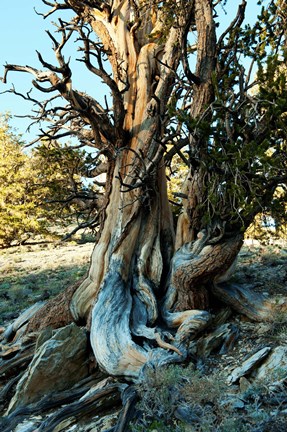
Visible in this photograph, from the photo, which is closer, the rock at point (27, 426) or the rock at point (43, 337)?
the rock at point (27, 426)

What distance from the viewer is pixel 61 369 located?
5223 millimetres

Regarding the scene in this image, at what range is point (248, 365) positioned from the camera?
4.36m

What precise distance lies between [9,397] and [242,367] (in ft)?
9.68

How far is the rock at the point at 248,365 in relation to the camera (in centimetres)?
427

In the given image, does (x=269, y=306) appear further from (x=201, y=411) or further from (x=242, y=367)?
(x=201, y=411)

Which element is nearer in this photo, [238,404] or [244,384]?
[238,404]

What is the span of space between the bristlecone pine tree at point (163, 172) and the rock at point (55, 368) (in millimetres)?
310

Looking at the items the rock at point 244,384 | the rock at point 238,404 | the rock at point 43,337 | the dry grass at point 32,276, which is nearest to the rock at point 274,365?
the rock at point 244,384

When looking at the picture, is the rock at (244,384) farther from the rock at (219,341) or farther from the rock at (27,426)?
the rock at (27,426)

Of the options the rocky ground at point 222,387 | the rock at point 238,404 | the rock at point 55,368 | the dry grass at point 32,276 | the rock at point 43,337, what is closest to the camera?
the rocky ground at point 222,387

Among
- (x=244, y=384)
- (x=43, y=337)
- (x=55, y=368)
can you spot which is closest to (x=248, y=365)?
(x=244, y=384)

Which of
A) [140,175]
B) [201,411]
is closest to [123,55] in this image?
[140,175]

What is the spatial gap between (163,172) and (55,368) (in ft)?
11.6

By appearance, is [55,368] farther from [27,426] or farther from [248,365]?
[248,365]
